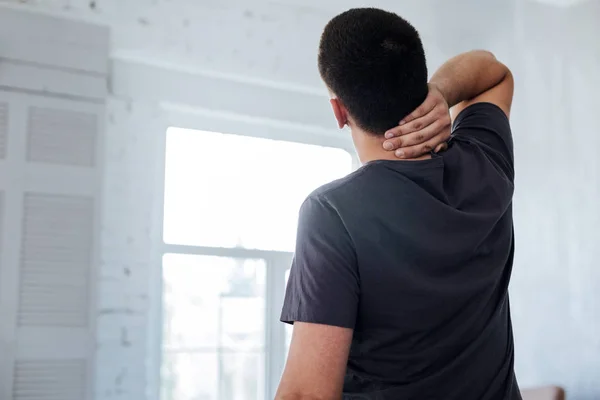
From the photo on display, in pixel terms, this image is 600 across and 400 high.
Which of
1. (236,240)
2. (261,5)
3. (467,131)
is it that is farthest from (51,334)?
(467,131)

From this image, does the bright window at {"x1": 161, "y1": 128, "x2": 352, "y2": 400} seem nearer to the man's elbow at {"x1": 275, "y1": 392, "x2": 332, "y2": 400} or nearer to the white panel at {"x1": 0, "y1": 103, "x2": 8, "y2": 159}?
the white panel at {"x1": 0, "y1": 103, "x2": 8, "y2": 159}

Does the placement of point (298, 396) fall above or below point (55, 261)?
below

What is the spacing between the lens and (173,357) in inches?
143

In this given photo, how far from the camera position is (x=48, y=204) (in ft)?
10.7

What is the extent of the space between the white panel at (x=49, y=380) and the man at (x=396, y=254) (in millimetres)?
2499

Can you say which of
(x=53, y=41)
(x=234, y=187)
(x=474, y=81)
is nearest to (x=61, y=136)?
(x=53, y=41)

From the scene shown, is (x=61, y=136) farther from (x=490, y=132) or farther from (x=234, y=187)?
(x=490, y=132)

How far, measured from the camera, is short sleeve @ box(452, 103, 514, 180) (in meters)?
1.10

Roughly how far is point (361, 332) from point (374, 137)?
271mm

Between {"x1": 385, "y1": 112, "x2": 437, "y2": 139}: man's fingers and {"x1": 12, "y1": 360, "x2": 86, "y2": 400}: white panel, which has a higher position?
{"x1": 385, "y1": 112, "x2": 437, "y2": 139}: man's fingers

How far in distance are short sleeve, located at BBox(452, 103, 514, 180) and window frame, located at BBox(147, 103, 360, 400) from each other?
261 centimetres

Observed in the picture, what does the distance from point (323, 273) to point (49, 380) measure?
257 centimetres

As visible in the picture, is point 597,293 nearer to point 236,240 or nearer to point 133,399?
point 236,240

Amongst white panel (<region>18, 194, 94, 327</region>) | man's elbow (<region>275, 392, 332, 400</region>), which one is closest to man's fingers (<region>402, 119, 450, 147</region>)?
man's elbow (<region>275, 392, 332, 400</region>)
